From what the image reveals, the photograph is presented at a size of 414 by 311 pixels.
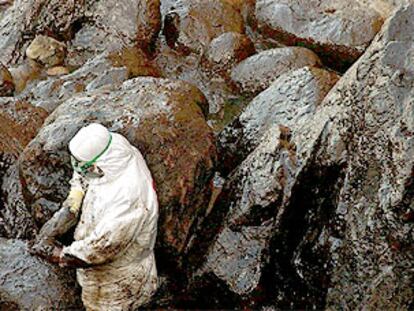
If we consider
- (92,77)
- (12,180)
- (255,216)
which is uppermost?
(92,77)

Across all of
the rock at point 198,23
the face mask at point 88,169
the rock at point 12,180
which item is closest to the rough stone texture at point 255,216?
the face mask at point 88,169

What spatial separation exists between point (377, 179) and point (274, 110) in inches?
104

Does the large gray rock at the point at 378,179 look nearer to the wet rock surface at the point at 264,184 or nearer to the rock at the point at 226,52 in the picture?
the wet rock surface at the point at 264,184

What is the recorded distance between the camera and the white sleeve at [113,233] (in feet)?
20.6

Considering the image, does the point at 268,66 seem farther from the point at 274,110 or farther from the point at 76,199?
the point at 76,199

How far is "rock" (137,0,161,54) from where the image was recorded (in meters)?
12.0

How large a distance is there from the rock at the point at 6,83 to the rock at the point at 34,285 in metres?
4.31

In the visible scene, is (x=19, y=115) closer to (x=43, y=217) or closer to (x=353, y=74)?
(x=43, y=217)

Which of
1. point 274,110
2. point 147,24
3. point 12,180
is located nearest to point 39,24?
point 147,24

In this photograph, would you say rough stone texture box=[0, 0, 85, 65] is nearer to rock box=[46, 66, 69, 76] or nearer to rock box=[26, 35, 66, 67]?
rock box=[26, 35, 66, 67]

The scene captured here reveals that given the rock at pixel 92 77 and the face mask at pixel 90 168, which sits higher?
the face mask at pixel 90 168

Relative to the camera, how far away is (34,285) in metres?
7.16

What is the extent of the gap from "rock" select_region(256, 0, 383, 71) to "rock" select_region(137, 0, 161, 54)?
179 centimetres

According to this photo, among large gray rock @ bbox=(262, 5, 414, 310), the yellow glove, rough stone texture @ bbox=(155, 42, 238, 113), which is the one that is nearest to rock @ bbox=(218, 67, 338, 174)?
large gray rock @ bbox=(262, 5, 414, 310)
